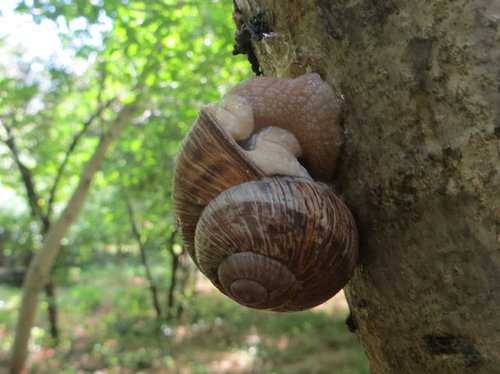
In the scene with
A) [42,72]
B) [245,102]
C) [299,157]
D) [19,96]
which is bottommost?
[42,72]

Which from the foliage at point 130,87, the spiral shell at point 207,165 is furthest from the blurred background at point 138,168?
the spiral shell at point 207,165

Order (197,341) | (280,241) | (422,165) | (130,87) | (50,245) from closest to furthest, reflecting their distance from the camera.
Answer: (422,165) < (280,241) < (130,87) < (50,245) < (197,341)

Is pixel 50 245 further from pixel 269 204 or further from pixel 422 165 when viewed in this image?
pixel 422 165

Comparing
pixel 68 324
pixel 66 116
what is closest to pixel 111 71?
pixel 66 116

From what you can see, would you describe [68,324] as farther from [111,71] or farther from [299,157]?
[299,157]

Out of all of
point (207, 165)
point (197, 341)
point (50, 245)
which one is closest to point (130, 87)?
point (50, 245)

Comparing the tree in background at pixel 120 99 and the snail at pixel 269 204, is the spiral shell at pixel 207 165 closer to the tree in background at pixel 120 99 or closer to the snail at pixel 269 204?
the snail at pixel 269 204
